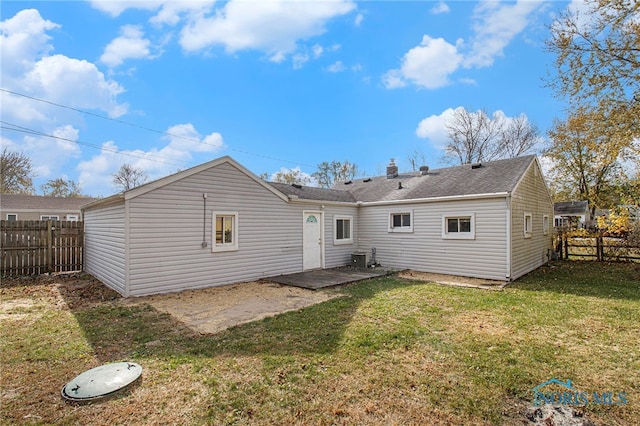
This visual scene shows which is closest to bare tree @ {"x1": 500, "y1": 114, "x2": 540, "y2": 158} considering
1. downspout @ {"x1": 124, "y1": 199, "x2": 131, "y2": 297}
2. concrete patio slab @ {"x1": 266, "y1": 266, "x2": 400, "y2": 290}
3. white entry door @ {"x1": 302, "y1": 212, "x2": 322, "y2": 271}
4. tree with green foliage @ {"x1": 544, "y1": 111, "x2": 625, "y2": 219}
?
tree with green foliage @ {"x1": 544, "y1": 111, "x2": 625, "y2": 219}

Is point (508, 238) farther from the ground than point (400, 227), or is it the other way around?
point (400, 227)


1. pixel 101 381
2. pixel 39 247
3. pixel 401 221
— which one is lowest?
pixel 101 381

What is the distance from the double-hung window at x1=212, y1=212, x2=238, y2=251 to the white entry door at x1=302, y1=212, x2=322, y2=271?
9.35ft

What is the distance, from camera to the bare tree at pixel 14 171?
28.7 metres

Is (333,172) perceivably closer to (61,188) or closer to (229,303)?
(229,303)

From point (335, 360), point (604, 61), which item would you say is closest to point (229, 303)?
point (335, 360)

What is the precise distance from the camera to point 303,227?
11.2 meters

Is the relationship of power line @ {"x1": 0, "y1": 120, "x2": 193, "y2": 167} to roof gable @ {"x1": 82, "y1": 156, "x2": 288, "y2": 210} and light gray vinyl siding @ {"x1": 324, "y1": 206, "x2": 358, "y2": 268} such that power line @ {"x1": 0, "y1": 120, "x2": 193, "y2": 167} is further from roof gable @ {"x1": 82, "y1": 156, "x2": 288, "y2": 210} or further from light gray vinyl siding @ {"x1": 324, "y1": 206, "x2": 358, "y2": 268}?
light gray vinyl siding @ {"x1": 324, "y1": 206, "x2": 358, "y2": 268}

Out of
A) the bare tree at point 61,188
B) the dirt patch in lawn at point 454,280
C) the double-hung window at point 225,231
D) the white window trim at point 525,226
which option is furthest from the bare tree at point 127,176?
the white window trim at point 525,226

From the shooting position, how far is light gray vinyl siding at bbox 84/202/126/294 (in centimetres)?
758

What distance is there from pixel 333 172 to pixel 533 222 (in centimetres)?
2391

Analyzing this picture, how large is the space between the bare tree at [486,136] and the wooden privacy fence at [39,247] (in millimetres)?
27844

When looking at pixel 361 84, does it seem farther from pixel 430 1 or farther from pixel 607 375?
pixel 607 375

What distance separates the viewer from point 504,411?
2898mm
